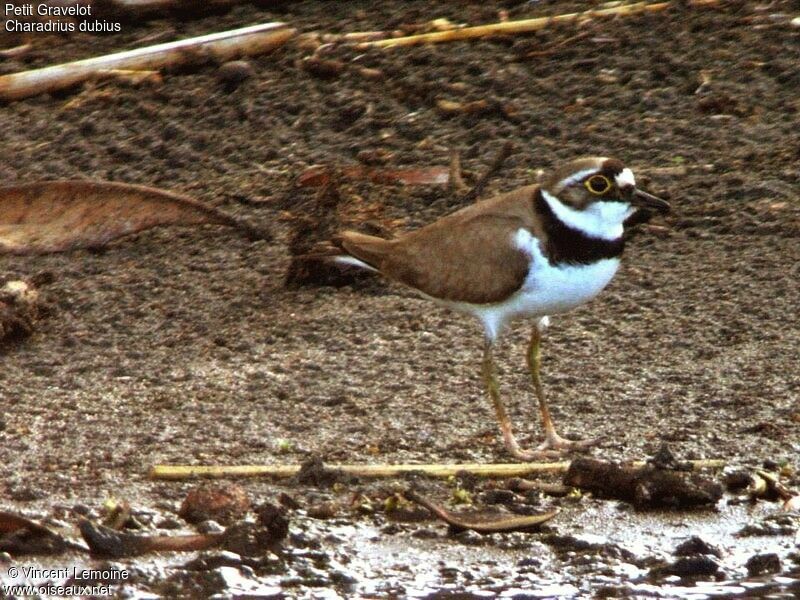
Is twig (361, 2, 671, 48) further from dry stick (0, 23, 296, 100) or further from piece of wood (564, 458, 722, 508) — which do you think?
piece of wood (564, 458, 722, 508)

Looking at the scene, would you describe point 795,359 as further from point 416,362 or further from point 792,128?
point 792,128

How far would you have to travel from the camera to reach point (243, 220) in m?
7.75

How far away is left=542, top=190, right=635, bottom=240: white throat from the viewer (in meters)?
5.89

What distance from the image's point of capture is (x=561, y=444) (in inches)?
233

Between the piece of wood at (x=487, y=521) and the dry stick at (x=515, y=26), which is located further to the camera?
the dry stick at (x=515, y=26)

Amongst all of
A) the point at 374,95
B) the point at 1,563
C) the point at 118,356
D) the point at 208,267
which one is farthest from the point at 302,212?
the point at 1,563

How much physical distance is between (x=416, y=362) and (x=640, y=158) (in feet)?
7.19

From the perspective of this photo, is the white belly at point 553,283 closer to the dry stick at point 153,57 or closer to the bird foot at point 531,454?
the bird foot at point 531,454

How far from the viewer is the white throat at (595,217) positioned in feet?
19.3

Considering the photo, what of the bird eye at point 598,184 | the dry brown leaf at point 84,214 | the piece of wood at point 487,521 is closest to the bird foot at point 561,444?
the piece of wood at point 487,521

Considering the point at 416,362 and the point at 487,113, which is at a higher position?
the point at 487,113

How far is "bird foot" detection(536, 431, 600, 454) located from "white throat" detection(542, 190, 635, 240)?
0.78m

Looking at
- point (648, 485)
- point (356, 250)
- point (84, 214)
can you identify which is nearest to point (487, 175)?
point (356, 250)

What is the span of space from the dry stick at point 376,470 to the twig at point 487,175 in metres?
2.06
